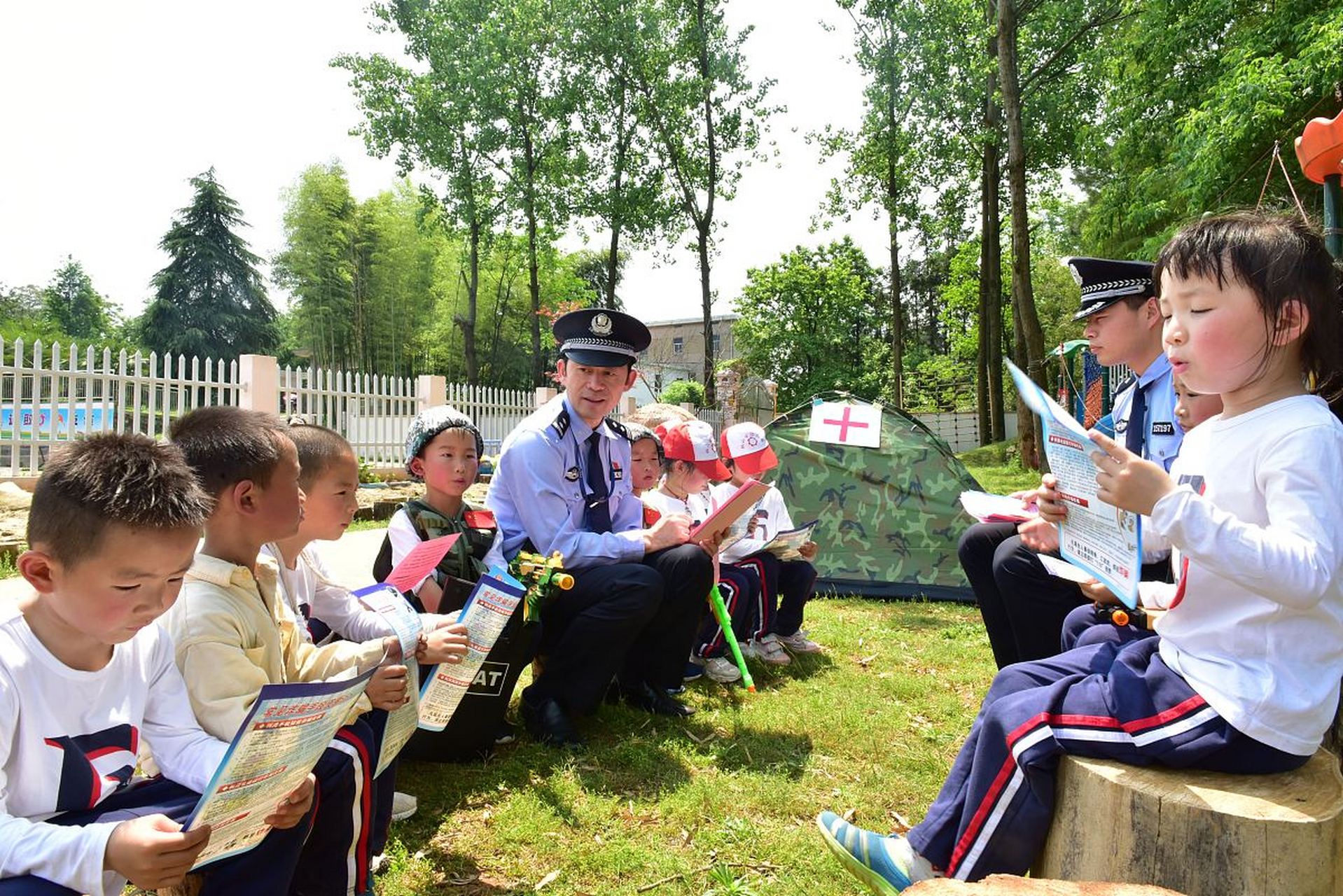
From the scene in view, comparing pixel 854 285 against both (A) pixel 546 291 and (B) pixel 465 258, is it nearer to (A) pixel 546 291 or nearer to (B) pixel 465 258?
(A) pixel 546 291

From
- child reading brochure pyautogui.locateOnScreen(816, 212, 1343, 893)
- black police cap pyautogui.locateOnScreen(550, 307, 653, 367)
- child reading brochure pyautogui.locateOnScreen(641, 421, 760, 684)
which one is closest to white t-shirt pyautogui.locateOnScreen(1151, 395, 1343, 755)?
child reading brochure pyautogui.locateOnScreen(816, 212, 1343, 893)

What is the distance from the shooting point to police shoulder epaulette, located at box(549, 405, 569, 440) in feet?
10.7

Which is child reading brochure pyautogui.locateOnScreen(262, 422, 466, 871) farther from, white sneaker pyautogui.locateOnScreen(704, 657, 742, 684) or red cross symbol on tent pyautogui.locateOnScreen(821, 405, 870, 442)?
red cross symbol on tent pyautogui.locateOnScreen(821, 405, 870, 442)

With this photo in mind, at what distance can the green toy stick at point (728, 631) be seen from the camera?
3.76 meters

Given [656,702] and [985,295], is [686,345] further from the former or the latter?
[656,702]

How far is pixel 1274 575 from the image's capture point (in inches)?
50.3

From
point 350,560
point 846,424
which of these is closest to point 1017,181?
point 846,424

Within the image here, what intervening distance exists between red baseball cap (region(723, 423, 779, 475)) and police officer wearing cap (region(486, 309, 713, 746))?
1041 millimetres

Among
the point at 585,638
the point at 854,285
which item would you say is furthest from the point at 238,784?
the point at 854,285

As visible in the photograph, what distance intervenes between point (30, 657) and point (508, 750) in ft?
6.24

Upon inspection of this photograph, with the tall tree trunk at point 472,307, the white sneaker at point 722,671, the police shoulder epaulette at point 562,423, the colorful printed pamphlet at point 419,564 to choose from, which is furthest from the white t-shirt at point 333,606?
the tall tree trunk at point 472,307

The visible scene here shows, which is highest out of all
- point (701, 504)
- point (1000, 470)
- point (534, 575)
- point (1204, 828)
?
point (701, 504)

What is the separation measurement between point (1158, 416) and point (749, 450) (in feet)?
7.15

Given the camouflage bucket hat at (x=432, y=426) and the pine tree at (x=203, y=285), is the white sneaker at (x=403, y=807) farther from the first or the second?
the pine tree at (x=203, y=285)
